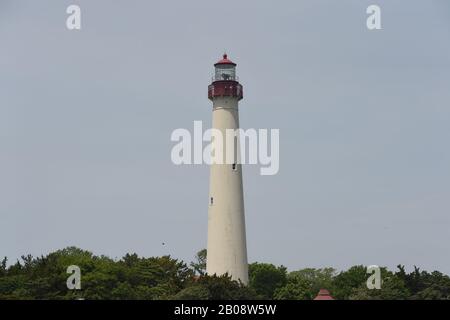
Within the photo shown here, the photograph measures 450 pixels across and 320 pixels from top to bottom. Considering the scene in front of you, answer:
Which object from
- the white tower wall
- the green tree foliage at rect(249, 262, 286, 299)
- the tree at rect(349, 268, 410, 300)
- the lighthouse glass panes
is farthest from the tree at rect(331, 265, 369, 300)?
the lighthouse glass panes

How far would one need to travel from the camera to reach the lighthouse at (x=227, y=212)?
84.3m

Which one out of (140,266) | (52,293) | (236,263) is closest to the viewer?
(52,293)

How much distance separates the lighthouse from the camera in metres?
84.3

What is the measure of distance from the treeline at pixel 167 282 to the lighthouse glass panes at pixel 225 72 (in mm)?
17506

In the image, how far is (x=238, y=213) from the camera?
8475 cm

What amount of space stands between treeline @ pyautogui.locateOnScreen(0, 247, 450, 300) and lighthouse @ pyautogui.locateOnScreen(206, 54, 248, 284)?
214 cm

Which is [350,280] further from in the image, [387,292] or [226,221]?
[226,221]

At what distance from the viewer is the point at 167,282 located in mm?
83562

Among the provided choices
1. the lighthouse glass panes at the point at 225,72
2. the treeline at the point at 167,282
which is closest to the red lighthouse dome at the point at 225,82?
the lighthouse glass panes at the point at 225,72

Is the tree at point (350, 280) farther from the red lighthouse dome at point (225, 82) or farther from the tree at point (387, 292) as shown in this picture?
the red lighthouse dome at point (225, 82)

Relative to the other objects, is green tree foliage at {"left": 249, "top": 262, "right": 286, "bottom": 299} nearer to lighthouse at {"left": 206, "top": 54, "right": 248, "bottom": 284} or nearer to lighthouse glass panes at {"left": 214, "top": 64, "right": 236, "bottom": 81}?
lighthouse at {"left": 206, "top": 54, "right": 248, "bottom": 284}
